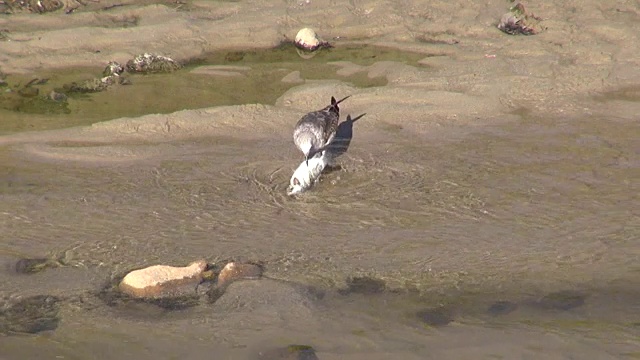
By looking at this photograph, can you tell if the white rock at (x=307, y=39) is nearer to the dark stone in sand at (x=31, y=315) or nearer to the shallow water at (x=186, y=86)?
the shallow water at (x=186, y=86)

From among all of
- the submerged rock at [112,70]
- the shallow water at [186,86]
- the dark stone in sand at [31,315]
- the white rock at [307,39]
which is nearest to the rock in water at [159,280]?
the dark stone in sand at [31,315]

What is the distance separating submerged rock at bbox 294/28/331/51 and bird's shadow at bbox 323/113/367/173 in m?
1.98

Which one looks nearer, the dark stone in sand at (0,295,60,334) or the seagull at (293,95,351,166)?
the dark stone in sand at (0,295,60,334)

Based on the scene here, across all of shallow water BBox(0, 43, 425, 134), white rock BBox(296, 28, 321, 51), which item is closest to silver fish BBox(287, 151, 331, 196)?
shallow water BBox(0, 43, 425, 134)

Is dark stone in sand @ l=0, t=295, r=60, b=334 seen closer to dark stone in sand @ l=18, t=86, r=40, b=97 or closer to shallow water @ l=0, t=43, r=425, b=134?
shallow water @ l=0, t=43, r=425, b=134

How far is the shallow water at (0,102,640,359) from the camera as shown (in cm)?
558

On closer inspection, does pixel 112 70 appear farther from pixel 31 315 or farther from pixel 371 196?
pixel 31 315

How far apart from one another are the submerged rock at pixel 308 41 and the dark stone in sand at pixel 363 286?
205 inches

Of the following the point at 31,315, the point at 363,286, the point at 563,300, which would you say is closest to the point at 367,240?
the point at 363,286

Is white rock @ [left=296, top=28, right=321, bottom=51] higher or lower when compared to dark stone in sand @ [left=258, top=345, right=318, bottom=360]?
higher

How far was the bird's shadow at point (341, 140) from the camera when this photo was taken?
8.24m

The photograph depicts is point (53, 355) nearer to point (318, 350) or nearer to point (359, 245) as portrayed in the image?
point (318, 350)

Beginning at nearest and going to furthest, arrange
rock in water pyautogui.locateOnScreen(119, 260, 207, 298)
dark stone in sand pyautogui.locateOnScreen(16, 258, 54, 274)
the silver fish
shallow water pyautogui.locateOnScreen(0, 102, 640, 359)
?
shallow water pyautogui.locateOnScreen(0, 102, 640, 359), rock in water pyautogui.locateOnScreen(119, 260, 207, 298), dark stone in sand pyautogui.locateOnScreen(16, 258, 54, 274), the silver fish

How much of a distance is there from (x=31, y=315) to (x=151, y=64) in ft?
16.9
